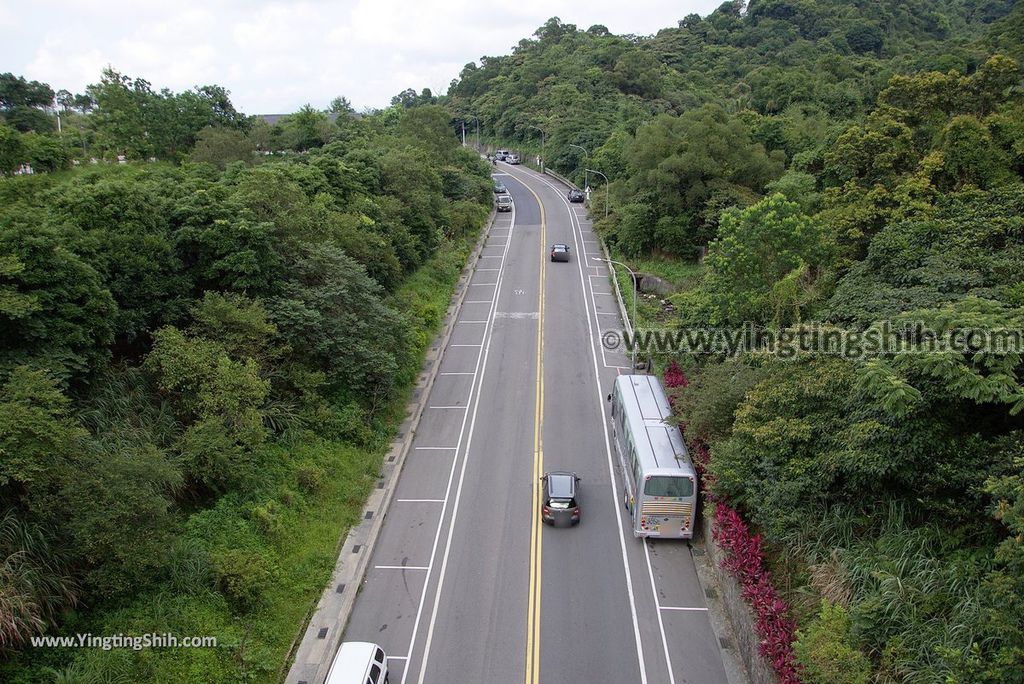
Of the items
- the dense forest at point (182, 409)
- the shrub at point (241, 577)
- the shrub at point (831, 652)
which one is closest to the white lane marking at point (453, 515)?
the dense forest at point (182, 409)

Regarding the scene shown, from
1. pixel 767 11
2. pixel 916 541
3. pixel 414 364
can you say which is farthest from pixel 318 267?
pixel 767 11

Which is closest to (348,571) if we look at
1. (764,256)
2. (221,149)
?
(764,256)

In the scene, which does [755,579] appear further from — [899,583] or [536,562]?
[536,562]

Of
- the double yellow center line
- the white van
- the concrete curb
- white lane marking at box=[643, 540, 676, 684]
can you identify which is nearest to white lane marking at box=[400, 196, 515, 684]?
the white van

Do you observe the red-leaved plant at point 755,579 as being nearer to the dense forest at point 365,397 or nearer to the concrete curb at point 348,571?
the dense forest at point 365,397

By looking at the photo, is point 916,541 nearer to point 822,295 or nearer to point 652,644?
point 652,644
